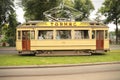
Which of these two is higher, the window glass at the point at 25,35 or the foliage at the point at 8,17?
the foliage at the point at 8,17

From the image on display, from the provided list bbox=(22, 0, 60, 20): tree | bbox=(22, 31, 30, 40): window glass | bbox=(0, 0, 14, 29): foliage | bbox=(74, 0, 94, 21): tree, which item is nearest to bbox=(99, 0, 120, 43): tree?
bbox=(22, 0, 60, 20): tree

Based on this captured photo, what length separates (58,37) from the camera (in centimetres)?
3095

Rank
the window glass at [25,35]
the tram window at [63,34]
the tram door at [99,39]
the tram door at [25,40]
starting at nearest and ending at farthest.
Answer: the tram door at [25,40] < the window glass at [25,35] < the tram window at [63,34] < the tram door at [99,39]

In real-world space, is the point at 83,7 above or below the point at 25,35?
above

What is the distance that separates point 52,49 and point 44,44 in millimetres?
870

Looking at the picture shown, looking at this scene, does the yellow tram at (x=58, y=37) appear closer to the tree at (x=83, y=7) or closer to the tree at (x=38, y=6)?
the tree at (x=38, y=6)

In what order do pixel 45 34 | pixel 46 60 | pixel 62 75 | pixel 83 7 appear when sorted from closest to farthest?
1. pixel 62 75
2. pixel 46 60
3. pixel 45 34
4. pixel 83 7

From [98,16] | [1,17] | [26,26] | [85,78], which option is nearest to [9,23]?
[1,17]

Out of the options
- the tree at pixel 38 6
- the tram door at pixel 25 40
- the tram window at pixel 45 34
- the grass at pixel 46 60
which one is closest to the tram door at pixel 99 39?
the grass at pixel 46 60

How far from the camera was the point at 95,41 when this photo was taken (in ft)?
103

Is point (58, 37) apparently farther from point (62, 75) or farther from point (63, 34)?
point (62, 75)

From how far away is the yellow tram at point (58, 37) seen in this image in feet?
100

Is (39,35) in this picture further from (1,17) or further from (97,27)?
(1,17)

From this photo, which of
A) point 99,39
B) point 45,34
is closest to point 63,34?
point 45,34
